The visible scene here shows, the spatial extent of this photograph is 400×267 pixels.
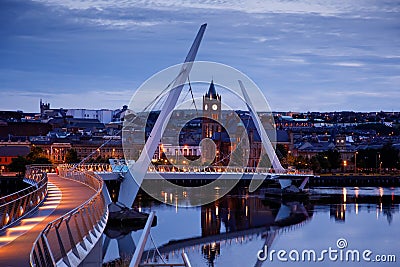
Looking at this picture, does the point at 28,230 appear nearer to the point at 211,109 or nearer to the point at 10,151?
the point at 10,151

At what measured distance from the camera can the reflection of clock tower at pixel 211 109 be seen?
237 ft

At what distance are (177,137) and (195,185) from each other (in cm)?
3783

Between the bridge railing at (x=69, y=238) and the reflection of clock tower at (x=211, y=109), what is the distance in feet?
214

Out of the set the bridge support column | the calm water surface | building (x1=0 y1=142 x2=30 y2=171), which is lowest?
the calm water surface

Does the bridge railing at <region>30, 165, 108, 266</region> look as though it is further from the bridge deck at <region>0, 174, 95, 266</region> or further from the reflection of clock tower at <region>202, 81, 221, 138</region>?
the reflection of clock tower at <region>202, 81, 221, 138</region>

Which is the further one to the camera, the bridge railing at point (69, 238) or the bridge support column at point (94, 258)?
the bridge support column at point (94, 258)

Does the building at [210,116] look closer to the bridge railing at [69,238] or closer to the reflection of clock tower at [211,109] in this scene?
the reflection of clock tower at [211,109]

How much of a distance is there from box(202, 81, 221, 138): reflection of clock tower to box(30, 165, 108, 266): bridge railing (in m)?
65.2

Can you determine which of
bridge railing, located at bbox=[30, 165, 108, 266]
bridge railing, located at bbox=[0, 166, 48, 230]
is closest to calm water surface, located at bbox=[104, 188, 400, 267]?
bridge railing, located at bbox=[0, 166, 48, 230]

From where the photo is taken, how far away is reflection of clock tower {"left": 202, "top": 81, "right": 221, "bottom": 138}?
7225 centimetres

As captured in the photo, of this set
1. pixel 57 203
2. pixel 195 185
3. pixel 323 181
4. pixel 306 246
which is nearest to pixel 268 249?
pixel 306 246

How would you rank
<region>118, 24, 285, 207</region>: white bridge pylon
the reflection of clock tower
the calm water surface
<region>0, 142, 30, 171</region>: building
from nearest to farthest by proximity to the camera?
the calm water surface < <region>118, 24, 285, 207</region>: white bridge pylon < <region>0, 142, 30, 171</region>: building < the reflection of clock tower

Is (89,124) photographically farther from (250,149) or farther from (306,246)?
(306,246)

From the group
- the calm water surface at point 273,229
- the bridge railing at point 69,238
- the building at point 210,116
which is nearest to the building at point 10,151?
the building at point 210,116
